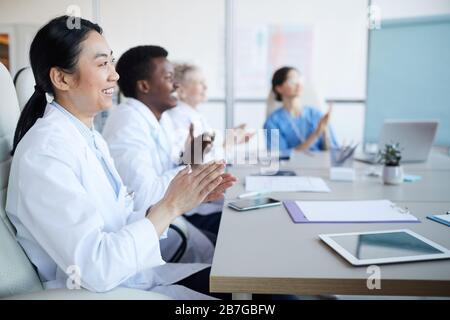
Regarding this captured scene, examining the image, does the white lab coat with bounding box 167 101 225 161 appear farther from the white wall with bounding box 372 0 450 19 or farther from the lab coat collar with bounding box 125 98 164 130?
the white wall with bounding box 372 0 450 19

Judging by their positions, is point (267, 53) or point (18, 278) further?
point (267, 53)

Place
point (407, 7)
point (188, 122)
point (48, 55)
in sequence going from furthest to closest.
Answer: point (407, 7)
point (188, 122)
point (48, 55)

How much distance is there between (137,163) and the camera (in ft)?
5.54

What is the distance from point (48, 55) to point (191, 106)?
5.93 ft

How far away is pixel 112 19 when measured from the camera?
4.68ft

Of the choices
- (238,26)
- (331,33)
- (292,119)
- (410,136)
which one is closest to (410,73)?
(292,119)

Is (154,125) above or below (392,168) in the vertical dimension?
above

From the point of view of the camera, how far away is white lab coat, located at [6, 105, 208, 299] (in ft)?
2.95

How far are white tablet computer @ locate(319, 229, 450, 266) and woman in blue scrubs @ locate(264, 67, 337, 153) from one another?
1.75m

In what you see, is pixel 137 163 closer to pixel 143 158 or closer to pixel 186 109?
pixel 143 158

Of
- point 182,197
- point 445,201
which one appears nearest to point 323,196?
point 445,201

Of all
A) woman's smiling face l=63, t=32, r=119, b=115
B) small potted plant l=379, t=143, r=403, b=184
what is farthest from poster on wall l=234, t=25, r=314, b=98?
woman's smiling face l=63, t=32, r=119, b=115
